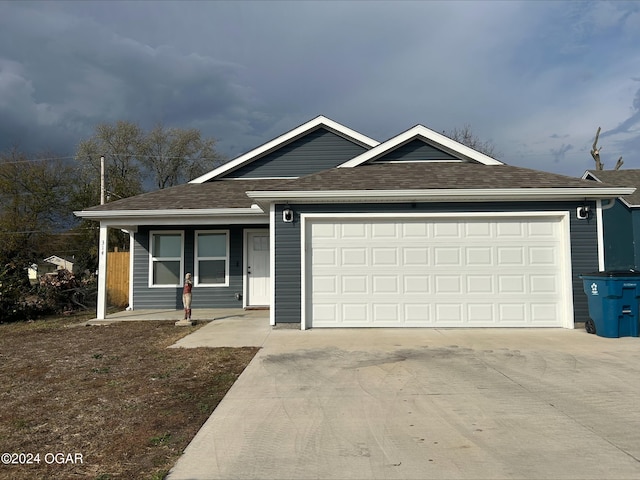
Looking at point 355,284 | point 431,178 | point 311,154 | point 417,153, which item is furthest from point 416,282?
point 311,154

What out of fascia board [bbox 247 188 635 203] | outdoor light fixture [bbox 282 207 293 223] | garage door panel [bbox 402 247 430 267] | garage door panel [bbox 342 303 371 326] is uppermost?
fascia board [bbox 247 188 635 203]

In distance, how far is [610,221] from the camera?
19.9m

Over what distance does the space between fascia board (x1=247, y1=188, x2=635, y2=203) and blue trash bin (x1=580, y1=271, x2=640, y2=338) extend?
5.72 ft

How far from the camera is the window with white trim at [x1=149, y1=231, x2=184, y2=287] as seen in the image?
12711 mm

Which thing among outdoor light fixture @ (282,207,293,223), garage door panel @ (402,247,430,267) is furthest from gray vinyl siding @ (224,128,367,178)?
garage door panel @ (402,247,430,267)

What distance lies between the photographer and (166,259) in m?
12.7

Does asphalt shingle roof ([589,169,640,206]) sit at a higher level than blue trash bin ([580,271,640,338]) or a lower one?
higher

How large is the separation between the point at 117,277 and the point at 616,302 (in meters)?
14.1

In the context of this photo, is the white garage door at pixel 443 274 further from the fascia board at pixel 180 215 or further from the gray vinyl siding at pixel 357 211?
the fascia board at pixel 180 215

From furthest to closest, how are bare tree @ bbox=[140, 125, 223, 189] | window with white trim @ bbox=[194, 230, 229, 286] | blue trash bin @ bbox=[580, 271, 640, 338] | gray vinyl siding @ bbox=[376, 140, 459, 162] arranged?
bare tree @ bbox=[140, 125, 223, 189], window with white trim @ bbox=[194, 230, 229, 286], gray vinyl siding @ bbox=[376, 140, 459, 162], blue trash bin @ bbox=[580, 271, 640, 338]

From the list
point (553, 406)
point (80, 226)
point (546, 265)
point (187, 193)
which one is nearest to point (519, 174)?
point (546, 265)

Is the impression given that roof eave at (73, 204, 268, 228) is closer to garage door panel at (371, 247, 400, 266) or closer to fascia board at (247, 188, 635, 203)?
fascia board at (247, 188, 635, 203)

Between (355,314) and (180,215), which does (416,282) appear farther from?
(180,215)

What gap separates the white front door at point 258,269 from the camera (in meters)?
12.4
